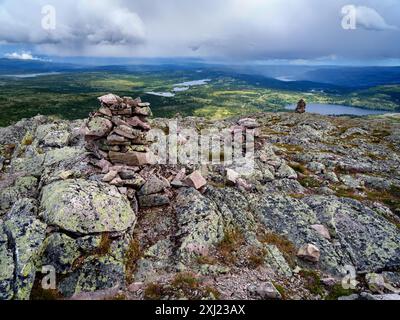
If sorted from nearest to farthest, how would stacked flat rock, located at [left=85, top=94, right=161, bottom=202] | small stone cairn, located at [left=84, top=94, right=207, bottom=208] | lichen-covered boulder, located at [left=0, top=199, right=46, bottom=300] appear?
1. lichen-covered boulder, located at [left=0, top=199, right=46, bottom=300]
2. small stone cairn, located at [left=84, top=94, right=207, bottom=208]
3. stacked flat rock, located at [left=85, top=94, right=161, bottom=202]

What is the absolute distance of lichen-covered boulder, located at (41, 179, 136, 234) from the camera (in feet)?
62.4

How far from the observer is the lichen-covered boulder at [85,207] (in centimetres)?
1903

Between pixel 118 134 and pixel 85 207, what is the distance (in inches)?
338

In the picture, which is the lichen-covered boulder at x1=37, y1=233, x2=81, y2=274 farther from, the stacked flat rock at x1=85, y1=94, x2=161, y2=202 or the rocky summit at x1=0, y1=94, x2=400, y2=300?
the stacked flat rock at x1=85, y1=94, x2=161, y2=202

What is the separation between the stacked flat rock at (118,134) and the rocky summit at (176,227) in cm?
11

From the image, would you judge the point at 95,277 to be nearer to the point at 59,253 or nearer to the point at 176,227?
the point at 59,253

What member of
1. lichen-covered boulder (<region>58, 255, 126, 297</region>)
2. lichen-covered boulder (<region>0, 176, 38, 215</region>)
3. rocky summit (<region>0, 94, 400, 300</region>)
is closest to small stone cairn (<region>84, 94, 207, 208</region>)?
rocky summit (<region>0, 94, 400, 300</region>)

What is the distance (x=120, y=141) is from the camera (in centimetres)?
2612

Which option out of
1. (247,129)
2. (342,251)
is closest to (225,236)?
(342,251)

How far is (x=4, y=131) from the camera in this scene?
5803 cm

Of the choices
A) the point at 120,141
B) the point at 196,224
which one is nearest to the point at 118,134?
the point at 120,141

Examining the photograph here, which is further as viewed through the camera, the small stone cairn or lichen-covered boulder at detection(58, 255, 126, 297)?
the small stone cairn
